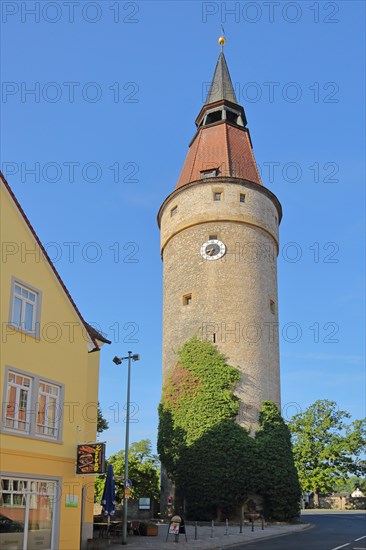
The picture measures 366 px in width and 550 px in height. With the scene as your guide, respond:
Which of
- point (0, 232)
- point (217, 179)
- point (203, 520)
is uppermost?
point (217, 179)

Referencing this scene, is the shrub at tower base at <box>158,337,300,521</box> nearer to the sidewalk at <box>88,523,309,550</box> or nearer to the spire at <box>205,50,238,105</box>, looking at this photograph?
the sidewalk at <box>88,523,309,550</box>

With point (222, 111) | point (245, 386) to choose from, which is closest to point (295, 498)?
point (245, 386)

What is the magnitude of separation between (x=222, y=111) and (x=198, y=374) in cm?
2246

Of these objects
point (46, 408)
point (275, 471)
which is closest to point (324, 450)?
point (275, 471)

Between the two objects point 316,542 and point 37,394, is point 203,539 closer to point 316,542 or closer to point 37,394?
point 316,542

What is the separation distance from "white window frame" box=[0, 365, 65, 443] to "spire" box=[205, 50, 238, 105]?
3451 centimetres

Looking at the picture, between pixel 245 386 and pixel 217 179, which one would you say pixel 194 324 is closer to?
pixel 245 386

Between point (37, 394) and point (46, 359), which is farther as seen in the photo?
point (46, 359)

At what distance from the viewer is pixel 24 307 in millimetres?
17031

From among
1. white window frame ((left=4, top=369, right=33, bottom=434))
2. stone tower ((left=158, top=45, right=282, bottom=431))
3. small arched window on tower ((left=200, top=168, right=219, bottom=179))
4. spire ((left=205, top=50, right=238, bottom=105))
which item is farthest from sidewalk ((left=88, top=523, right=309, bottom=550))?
spire ((left=205, top=50, right=238, bottom=105))

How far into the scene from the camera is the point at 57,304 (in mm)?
18375

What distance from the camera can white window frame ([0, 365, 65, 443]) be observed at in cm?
1548

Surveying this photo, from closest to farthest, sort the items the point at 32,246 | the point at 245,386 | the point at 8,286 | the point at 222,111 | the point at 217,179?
the point at 8,286 → the point at 32,246 → the point at 245,386 → the point at 217,179 → the point at 222,111

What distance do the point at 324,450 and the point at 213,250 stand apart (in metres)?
33.5
